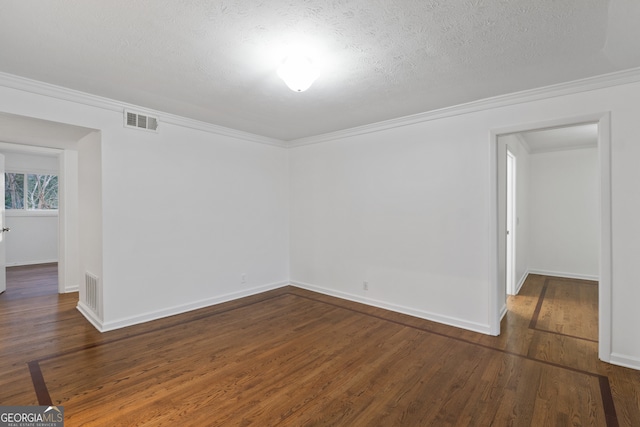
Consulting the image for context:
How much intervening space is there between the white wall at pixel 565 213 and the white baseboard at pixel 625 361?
159 inches

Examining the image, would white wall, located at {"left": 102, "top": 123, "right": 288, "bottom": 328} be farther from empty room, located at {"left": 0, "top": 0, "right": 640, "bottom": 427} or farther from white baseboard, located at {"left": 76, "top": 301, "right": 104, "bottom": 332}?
white baseboard, located at {"left": 76, "top": 301, "right": 104, "bottom": 332}

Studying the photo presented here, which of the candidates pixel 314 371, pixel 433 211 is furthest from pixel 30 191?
pixel 433 211

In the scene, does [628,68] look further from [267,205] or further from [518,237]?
[267,205]

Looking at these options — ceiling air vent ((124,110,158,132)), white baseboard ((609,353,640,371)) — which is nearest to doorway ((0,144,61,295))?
ceiling air vent ((124,110,158,132))

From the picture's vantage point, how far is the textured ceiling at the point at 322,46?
1789mm

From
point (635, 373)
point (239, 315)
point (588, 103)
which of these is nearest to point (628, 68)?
point (588, 103)

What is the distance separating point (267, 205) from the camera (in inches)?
200

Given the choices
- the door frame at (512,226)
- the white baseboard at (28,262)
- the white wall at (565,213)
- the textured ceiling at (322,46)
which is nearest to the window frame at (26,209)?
the white baseboard at (28,262)

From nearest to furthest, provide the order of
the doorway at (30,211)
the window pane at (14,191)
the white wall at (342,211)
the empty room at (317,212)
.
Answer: the empty room at (317,212) → the white wall at (342,211) → the doorway at (30,211) → the window pane at (14,191)

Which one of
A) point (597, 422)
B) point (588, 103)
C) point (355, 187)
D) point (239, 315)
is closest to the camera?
point (597, 422)

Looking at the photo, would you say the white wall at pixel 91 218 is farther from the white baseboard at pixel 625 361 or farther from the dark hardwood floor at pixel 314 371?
the white baseboard at pixel 625 361

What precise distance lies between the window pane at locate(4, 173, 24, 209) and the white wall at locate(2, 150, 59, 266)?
9.7 inches

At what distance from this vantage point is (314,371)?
8.43 ft

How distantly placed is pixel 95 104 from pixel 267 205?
2616mm
